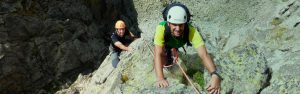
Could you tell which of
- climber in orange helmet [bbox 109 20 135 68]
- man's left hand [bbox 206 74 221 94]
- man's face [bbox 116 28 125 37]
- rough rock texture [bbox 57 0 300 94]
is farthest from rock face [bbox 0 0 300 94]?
man's left hand [bbox 206 74 221 94]

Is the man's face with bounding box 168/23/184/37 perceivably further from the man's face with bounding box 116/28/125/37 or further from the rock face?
the man's face with bounding box 116/28/125/37

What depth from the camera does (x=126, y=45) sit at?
62.3ft

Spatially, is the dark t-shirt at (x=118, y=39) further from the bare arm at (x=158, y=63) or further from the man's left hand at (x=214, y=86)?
the man's left hand at (x=214, y=86)

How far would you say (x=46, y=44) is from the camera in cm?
2544

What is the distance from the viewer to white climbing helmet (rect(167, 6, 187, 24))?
9383 millimetres

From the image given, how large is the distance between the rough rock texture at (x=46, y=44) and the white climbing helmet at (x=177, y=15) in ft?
52.6

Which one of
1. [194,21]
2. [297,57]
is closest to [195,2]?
[194,21]

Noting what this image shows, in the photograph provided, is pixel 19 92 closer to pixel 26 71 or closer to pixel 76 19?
pixel 26 71

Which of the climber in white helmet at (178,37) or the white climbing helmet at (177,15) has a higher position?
the white climbing helmet at (177,15)

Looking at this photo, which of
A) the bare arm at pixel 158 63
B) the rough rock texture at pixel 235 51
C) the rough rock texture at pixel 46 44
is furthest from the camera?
the rough rock texture at pixel 46 44

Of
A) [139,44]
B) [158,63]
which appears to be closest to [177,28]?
[158,63]

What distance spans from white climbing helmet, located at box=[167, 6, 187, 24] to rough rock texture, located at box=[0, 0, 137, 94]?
16025mm

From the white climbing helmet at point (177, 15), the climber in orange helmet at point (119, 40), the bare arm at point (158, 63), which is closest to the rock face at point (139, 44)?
the climber in orange helmet at point (119, 40)

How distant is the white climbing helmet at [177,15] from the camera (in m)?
9.38
